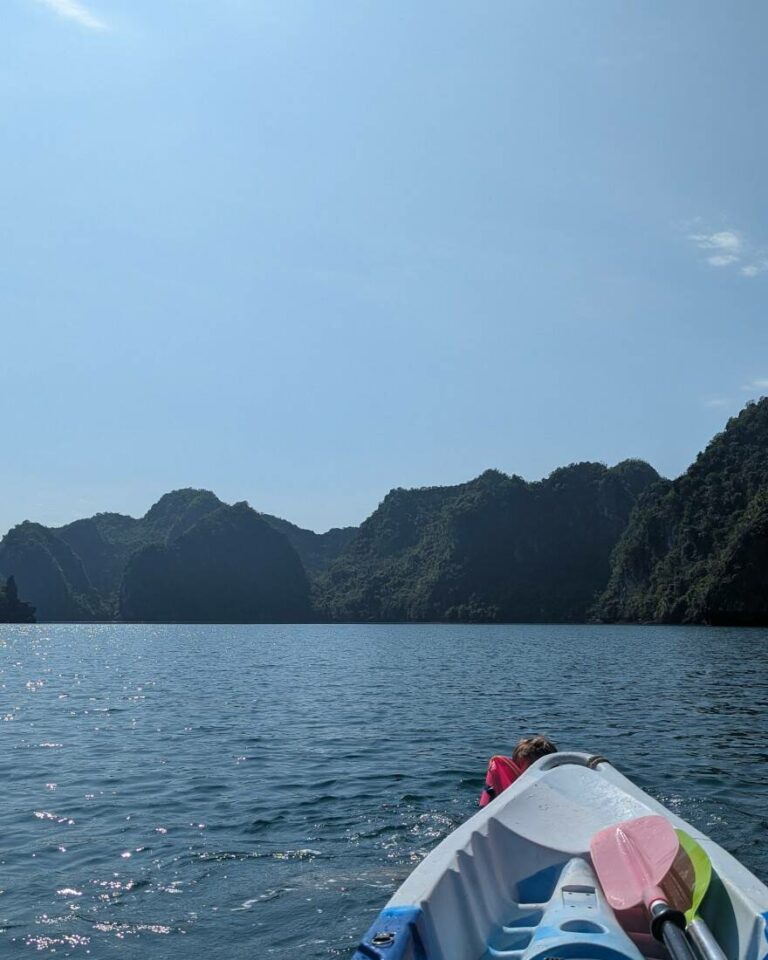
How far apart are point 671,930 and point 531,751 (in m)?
5.26

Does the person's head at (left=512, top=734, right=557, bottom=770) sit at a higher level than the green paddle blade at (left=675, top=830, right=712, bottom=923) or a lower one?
lower

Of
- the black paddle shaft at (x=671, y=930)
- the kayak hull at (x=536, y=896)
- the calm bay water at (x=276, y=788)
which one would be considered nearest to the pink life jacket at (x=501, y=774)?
the kayak hull at (x=536, y=896)

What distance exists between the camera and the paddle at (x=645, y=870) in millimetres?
5078

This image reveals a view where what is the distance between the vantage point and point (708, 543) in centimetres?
12300

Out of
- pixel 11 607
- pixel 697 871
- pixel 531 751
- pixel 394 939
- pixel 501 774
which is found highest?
pixel 394 939

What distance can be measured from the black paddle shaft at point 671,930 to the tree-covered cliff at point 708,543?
102771 millimetres

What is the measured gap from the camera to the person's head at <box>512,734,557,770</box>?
1010cm

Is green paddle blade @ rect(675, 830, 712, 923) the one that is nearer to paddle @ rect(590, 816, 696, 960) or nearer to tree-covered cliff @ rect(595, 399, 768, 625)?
paddle @ rect(590, 816, 696, 960)

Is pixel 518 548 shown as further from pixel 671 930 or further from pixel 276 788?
pixel 671 930

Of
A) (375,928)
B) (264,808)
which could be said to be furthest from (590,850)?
(264,808)

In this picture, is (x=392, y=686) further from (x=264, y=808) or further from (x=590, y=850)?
(x=590, y=850)

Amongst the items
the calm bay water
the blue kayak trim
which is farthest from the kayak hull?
the calm bay water

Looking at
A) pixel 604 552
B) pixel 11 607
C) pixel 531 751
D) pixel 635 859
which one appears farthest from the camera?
pixel 604 552

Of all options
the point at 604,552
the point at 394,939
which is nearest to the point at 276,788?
the point at 394,939
